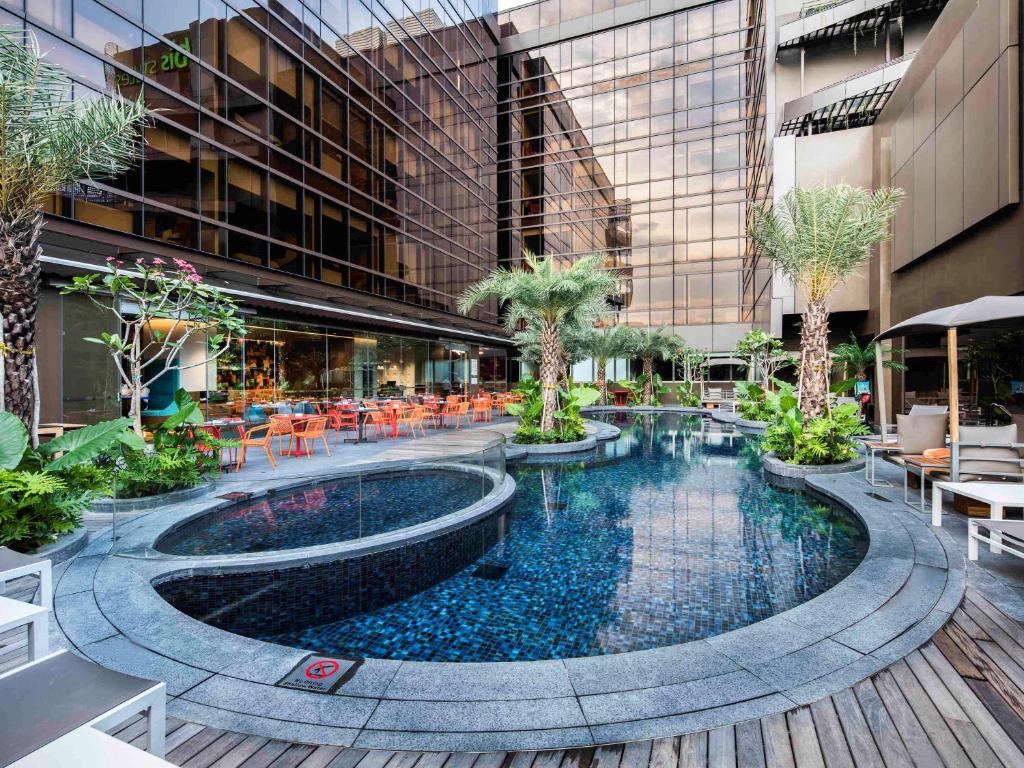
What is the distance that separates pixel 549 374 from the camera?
43.3ft

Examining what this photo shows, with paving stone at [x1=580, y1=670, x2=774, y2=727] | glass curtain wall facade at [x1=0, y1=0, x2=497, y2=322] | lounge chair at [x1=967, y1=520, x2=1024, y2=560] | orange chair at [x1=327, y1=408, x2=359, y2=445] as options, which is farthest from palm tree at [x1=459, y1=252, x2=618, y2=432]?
paving stone at [x1=580, y1=670, x2=774, y2=727]

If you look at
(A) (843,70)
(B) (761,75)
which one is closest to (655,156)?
(B) (761,75)

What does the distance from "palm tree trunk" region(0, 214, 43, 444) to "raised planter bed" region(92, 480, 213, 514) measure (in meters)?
1.21

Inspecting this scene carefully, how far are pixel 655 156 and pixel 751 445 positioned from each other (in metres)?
23.7

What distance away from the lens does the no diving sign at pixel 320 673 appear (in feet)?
9.05

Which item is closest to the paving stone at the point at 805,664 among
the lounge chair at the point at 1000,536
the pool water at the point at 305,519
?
the lounge chair at the point at 1000,536

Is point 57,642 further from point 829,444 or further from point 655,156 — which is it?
point 655,156

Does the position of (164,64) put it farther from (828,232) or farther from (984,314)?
(984,314)

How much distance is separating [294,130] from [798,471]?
1770cm

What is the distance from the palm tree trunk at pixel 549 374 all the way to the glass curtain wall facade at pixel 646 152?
1702 centimetres

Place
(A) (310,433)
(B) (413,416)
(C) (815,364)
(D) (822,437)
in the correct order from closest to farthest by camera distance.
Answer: (D) (822,437) → (C) (815,364) → (A) (310,433) → (B) (413,416)

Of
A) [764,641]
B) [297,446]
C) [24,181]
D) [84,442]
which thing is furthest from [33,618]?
[297,446]

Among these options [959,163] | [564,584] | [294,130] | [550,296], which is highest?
[294,130]

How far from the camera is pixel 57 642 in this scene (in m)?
3.20
